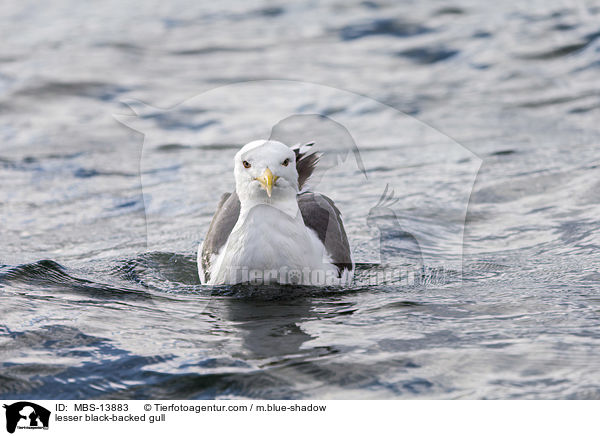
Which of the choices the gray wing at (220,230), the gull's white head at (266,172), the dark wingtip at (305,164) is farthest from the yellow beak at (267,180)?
the dark wingtip at (305,164)

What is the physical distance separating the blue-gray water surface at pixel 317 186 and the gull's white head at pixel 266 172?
30.3 inches

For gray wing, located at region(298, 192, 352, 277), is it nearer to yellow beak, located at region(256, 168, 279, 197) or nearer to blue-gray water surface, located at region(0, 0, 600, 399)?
blue-gray water surface, located at region(0, 0, 600, 399)

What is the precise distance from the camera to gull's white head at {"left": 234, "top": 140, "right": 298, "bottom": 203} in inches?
249

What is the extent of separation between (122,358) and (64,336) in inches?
24.1

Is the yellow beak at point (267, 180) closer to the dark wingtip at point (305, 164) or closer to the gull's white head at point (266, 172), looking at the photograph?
the gull's white head at point (266, 172)

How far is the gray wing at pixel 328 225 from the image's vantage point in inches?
289
